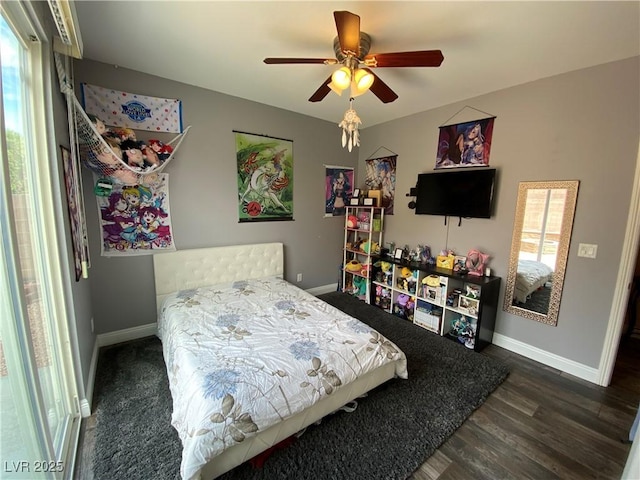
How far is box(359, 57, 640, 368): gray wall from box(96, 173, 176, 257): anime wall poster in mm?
3425

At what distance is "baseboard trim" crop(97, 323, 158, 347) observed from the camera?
8.37ft

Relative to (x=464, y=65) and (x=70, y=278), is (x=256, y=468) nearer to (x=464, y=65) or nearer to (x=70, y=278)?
(x=70, y=278)

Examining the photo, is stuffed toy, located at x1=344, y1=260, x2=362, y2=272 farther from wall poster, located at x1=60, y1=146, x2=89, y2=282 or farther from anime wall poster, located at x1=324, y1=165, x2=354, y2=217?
wall poster, located at x1=60, y1=146, x2=89, y2=282

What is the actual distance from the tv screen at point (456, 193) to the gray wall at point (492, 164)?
0.15m

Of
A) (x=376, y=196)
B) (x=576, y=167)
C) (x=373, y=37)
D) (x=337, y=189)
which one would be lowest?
(x=376, y=196)

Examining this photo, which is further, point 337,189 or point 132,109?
point 337,189

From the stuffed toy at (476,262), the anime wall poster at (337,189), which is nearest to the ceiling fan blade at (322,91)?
the anime wall poster at (337,189)

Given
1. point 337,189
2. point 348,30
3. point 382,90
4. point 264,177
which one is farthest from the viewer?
point 337,189

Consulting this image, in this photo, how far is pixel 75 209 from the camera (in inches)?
73.1

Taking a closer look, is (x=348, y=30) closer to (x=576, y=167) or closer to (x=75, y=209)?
(x=75, y=209)

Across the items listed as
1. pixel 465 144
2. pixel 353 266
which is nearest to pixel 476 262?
pixel 465 144

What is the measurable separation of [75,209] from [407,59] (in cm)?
254

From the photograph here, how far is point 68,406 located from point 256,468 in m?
1.32

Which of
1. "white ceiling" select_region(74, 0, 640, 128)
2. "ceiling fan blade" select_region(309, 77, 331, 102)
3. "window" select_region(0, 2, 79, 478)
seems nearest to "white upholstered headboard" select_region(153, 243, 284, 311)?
"window" select_region(0, 2, 79, 478)
